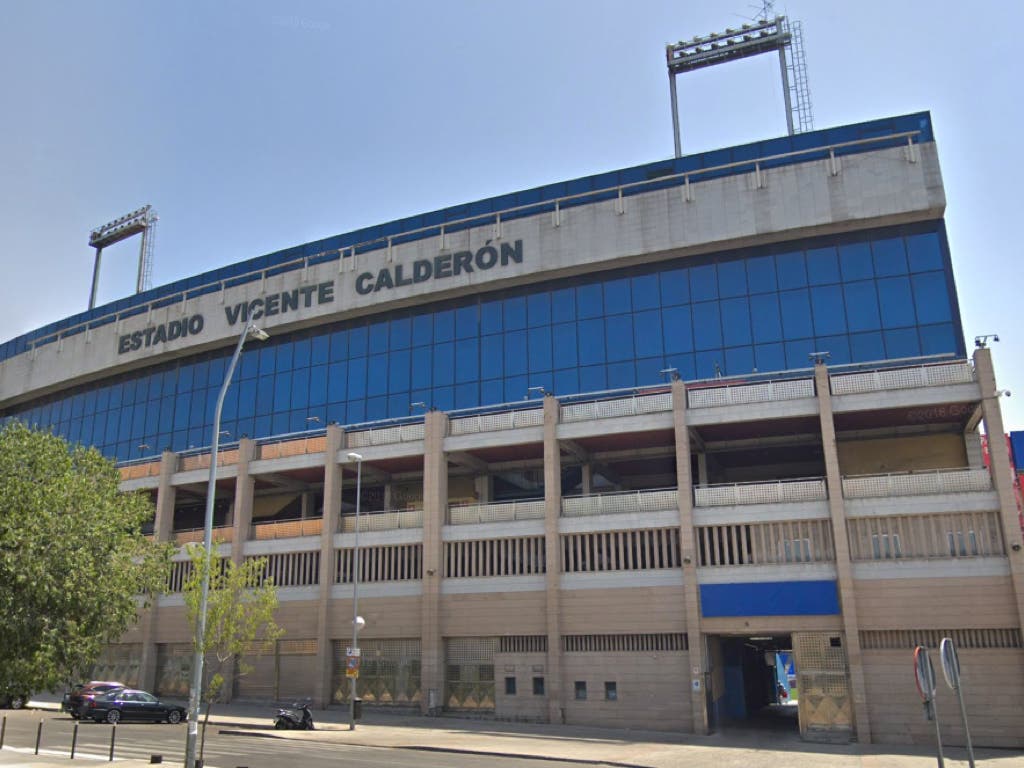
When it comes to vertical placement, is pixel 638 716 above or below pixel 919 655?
below

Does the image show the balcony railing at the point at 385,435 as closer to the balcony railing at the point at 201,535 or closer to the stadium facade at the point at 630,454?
the stadium facade at the point at 630,454

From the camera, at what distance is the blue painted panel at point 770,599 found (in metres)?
32.0

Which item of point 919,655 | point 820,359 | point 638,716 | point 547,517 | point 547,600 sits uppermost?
point 820,359

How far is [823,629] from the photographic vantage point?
31.8 meters

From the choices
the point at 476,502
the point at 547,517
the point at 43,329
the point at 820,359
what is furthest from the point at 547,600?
the point at 43,329

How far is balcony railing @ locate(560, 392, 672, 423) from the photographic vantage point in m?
36.6

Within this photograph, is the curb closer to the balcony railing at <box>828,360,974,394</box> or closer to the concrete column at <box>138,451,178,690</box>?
the concrete column at <box>138,451,178,690</box>

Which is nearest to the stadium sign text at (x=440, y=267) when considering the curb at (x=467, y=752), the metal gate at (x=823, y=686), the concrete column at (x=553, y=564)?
the concrete column at (x=553, y=564)

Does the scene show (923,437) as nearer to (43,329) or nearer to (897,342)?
(897,342)

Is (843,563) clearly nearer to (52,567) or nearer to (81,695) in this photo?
(52,567)

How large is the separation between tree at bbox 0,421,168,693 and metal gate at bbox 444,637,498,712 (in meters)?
16.9

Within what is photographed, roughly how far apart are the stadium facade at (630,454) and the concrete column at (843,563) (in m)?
0.10

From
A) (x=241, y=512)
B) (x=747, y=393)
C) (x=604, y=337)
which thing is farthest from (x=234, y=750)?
(x=604, y=337)

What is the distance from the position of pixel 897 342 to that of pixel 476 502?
21.0 m
